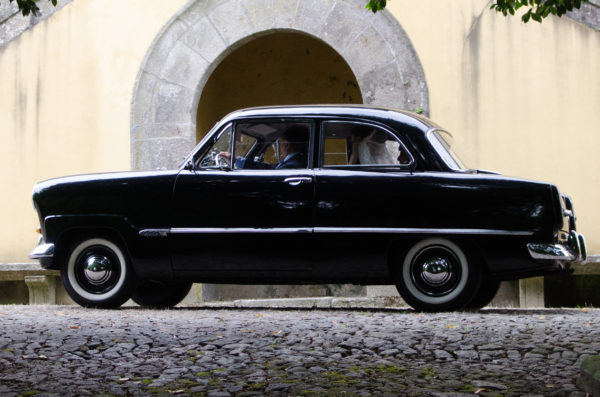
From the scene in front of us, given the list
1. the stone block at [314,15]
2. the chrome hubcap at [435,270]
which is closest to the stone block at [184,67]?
the stone block at [314,15]

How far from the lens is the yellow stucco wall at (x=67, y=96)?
1071 cm

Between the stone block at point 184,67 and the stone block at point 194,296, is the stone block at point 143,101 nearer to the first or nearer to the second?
the stone block at point 184,67

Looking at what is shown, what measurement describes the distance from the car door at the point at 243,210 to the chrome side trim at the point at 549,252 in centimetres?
163

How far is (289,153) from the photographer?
7109 millimetres

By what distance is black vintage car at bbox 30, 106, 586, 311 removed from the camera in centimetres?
659

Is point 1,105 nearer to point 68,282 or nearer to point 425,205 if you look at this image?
point 68,282

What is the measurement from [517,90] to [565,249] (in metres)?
3.71

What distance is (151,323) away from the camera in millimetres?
6070

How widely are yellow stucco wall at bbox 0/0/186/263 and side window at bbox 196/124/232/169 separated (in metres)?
3.68

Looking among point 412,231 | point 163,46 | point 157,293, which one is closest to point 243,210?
point 412,231

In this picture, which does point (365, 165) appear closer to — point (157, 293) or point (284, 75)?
point (157, 293)

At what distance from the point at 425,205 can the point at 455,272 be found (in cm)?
55

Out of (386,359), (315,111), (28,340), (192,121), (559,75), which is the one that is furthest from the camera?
(192,121)

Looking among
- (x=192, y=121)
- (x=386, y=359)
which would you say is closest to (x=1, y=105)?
(x=192, y=121)
